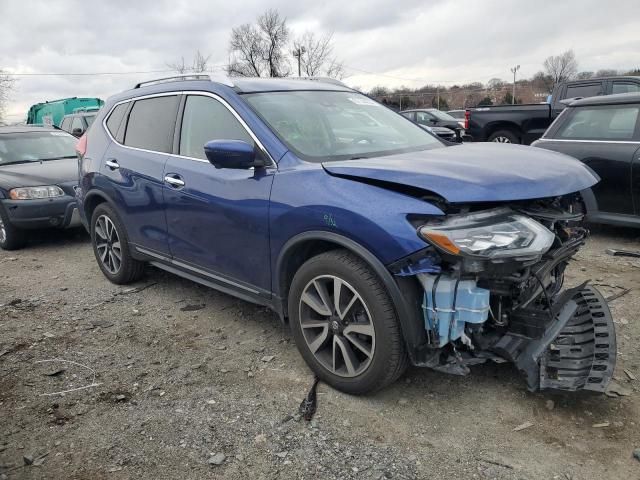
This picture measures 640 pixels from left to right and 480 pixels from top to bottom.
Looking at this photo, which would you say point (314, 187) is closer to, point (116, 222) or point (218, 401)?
point (218, 401)

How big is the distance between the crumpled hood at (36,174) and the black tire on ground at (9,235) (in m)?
0.40

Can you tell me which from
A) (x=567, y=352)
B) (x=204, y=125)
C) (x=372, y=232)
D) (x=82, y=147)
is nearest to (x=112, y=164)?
(x=82, y=147)

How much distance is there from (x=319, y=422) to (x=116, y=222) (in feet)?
9.65

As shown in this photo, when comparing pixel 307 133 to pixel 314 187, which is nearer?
pixel 314 187

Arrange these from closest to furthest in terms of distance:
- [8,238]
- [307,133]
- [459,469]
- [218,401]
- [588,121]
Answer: [459,469] < [218,401] < [307,133] < [588,121] < [8,238]

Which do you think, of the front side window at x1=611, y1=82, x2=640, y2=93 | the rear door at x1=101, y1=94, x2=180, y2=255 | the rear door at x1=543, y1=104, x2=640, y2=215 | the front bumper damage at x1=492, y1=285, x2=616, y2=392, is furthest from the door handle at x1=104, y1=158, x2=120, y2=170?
the front side window at x1=611, y1=82, x2=640, y2=93

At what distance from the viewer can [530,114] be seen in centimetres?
1116

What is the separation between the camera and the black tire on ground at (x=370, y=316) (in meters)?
2.68

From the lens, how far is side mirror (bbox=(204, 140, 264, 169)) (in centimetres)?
312

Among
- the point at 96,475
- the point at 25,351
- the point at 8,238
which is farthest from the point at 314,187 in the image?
the point at 8,238

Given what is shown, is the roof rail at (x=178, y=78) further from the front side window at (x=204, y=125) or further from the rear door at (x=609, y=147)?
the rear door at (x=609, y=147)

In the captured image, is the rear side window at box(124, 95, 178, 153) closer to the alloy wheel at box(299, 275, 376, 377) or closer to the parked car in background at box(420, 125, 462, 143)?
the alloy wheel at box(299, 275, 376, 377)

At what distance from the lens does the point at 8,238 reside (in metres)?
6.81

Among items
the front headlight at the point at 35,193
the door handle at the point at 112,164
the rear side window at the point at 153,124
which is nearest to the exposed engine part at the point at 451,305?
the rear side window at the point at 153,124
